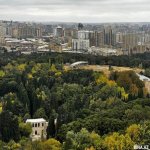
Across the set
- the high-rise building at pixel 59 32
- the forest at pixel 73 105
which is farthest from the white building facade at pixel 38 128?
the high-rise building at pixel 59 32

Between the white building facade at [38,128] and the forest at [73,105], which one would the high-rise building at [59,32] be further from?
the white building facade at [38,128]

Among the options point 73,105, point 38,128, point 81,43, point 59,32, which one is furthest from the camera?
point 59,32

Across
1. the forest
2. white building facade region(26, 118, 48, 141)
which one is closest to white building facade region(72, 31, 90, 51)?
the forest

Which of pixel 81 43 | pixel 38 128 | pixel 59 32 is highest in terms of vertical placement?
pixel 38 128

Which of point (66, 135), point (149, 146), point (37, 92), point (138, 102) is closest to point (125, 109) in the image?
point (138, 102)

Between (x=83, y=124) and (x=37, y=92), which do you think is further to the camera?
(x=37, y=92)

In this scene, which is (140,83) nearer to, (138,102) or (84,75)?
(84,75)

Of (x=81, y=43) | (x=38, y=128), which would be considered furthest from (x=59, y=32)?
(x=38, y=128)

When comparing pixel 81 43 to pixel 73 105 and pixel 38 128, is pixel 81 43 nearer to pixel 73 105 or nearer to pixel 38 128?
pixel 73 105
